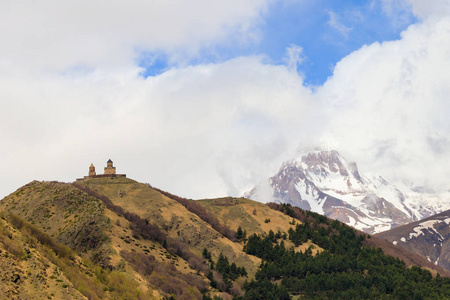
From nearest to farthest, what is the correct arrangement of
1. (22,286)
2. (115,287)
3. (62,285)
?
Result: (22,286)
(62,285)
(115,287)

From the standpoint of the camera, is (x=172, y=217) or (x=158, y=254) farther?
(x=172, y=217)

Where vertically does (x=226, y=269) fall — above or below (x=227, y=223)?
below

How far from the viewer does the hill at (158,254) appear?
2945 inches

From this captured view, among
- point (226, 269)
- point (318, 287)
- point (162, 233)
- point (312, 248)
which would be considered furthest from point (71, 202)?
point (312, 248)

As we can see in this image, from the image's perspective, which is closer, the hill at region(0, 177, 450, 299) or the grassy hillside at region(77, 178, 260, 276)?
the hill at region(0, 177, 450, 299)

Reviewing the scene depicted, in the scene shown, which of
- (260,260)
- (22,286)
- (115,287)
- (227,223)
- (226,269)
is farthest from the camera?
(227,223)

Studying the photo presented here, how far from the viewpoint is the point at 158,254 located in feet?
446

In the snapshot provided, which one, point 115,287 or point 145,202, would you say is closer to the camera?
point 115,287

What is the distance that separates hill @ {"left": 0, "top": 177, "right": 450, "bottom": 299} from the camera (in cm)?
7481

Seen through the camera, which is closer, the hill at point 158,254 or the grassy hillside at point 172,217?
the hill at point 158,254

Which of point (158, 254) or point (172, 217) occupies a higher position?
point (172, 217)

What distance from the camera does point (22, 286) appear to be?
63781 mm

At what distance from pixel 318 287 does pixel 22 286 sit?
10580 cm

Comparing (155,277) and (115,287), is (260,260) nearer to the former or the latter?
(155,277)
